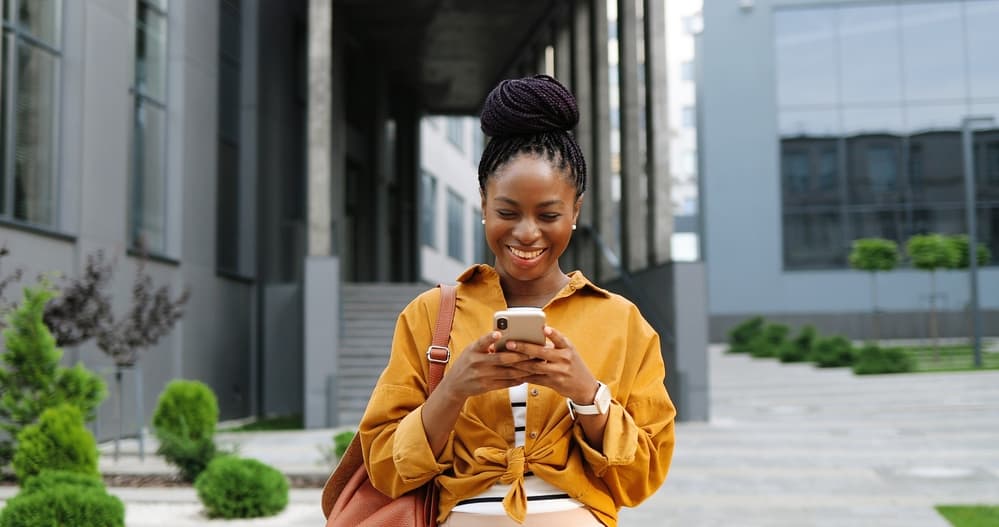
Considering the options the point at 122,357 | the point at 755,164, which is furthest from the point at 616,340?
the point at 755,164

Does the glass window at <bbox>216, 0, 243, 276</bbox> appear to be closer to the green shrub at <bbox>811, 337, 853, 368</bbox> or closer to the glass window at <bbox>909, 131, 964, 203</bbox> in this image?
the green shrub at <bbox>811, 337, 853, 368</bbox>

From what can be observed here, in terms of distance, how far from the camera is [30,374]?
9594 mm

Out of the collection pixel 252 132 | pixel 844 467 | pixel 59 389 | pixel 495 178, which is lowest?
pixel 844 467

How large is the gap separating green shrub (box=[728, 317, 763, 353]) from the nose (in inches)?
1139

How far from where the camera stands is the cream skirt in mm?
2092

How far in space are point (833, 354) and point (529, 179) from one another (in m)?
→ 23.8

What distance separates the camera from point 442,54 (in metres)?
26.8

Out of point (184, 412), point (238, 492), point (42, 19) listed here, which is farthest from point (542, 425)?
point (42, 19)

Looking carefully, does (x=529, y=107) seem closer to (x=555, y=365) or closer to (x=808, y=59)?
(x=555, y=365)

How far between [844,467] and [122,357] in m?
7.96

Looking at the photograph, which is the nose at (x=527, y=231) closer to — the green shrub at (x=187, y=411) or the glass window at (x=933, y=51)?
the green shrub at (x=187, y=411)

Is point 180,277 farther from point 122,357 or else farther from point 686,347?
point 686,347

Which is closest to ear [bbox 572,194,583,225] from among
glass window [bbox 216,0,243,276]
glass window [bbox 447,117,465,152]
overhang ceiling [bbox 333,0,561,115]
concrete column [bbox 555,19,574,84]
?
glass window [bbox 216,0,243,276]

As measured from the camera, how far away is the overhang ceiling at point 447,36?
22.8 m
